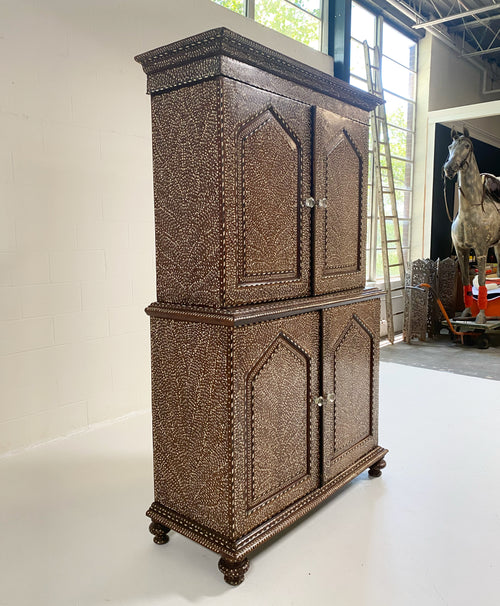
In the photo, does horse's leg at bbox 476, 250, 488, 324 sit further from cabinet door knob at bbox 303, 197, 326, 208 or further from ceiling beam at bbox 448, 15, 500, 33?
cabinet door knob at bbox 303, 197, 326, 208

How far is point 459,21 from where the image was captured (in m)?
7.73

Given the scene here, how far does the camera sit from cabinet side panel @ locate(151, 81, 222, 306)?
5.78ft

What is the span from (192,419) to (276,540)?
660 mm

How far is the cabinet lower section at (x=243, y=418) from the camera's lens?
1.80m

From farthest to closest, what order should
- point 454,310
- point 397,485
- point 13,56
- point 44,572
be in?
1. point 454,310
2. point 13,56
3. point 397,485
4. point 44,572

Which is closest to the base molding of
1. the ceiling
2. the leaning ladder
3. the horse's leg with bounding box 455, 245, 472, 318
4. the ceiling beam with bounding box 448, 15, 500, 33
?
the leaning ladder

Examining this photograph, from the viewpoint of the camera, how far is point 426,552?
6.49ft

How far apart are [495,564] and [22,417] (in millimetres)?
2495

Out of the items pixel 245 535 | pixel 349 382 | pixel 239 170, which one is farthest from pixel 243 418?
pixel 239 170

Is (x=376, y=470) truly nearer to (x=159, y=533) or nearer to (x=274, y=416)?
(x=274, y=416)

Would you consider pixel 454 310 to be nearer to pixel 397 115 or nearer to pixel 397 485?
pixel 397 115

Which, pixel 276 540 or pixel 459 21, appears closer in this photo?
pixel 276 540

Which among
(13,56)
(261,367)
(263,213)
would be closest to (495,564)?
(261,367)

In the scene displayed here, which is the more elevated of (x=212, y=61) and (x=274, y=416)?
(x=212, y=61)
